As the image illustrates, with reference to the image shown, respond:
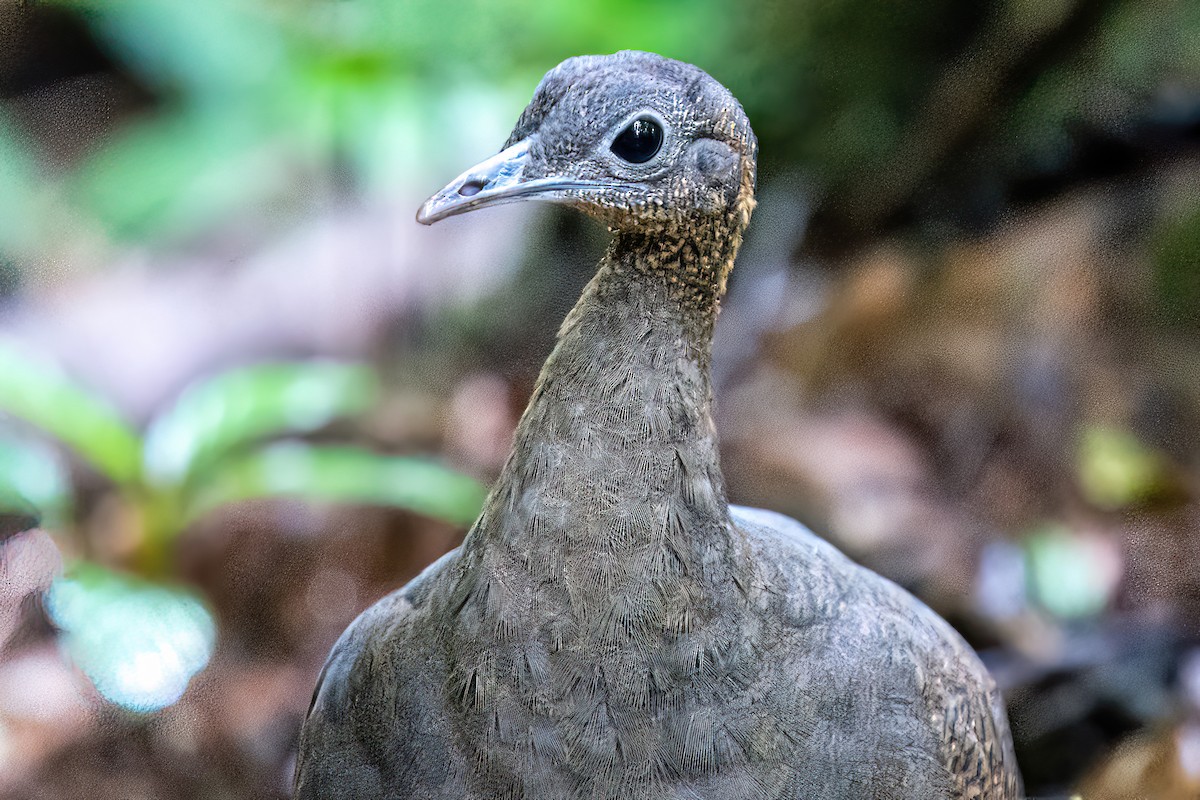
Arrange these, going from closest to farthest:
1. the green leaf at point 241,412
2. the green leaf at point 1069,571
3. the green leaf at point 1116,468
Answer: the green leaf at point 241,412 → the green leaf at point 1069,571 → the green leaf at point 1116,468

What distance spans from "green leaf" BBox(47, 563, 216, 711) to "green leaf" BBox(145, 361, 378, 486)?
0.86ft

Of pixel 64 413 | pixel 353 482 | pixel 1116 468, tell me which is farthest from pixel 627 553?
pixel 1116 468

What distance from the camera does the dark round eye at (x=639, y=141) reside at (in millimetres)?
1514

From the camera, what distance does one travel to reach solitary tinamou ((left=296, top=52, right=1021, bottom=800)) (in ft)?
5.00

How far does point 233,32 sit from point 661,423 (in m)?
1.76

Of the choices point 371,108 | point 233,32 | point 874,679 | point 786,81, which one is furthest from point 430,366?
point 874,679

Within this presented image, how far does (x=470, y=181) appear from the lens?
150cm

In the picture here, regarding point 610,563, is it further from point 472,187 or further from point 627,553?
point 472,187

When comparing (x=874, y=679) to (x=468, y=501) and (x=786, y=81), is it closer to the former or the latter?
(x=468, y=501)

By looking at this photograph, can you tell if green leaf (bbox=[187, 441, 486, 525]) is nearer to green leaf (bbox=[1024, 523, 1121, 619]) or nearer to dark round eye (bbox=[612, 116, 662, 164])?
green leaf (bbox=[1024, 523, 1121, 619])

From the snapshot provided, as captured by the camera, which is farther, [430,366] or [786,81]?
[430,366]

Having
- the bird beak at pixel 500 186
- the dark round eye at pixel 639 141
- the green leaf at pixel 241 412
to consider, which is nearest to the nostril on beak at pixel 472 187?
the bird beak at pixel 500 186

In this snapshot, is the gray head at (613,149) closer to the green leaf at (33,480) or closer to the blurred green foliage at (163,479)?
the blurred green foliage at (163,479)

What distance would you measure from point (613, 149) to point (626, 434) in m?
0.37
